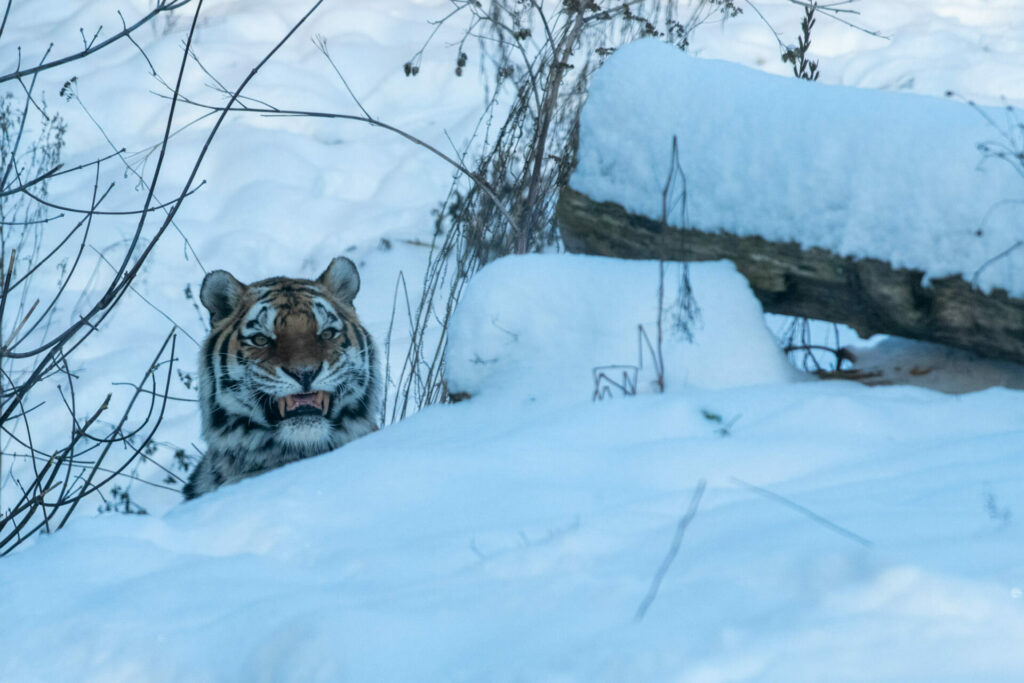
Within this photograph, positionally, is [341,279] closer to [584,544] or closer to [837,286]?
[837,286]

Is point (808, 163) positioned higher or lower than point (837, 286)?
higher

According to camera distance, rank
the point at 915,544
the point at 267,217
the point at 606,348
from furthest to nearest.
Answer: the point at 267,217 < the point at 606,348 < the point at 915,544

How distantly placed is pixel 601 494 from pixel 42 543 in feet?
4.01

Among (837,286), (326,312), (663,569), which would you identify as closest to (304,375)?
(326,312)

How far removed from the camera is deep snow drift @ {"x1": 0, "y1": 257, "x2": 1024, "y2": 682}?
52.7 inches

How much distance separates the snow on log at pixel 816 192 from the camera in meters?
2.50

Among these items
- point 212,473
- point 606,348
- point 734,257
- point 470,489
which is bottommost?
point 212,473

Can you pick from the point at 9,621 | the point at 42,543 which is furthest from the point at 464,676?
the point at 42,543

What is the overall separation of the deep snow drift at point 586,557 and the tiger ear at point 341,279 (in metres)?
1.25

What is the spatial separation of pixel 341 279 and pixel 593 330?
134 cm

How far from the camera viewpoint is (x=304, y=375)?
3367 mm

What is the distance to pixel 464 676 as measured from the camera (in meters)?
1.38

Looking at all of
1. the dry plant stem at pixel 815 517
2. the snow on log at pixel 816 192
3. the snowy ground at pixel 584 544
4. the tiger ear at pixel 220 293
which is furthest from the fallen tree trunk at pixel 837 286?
the tiger ear at pixel 220 293

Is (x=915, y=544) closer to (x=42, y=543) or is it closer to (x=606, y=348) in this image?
(x=606, y=348)
